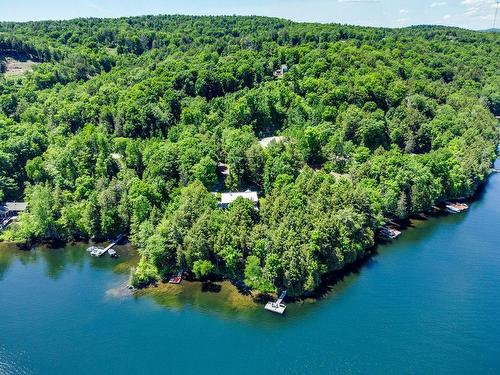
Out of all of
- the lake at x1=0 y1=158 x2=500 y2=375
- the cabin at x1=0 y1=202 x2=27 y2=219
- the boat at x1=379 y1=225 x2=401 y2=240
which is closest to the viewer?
the lake at x1=0 y1=158 x2=500 y2=375

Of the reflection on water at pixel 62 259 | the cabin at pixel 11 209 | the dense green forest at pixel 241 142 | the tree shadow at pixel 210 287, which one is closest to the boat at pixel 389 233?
the dense green forest at pixel 241 142

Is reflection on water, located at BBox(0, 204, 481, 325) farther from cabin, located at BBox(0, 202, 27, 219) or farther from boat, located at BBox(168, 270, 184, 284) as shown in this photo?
cabin, located at BBox(0, 202, 27, 219)

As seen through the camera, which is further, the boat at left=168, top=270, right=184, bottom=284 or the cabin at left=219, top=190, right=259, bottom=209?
the cabin at left=219, top=190, right=259, bottom=209

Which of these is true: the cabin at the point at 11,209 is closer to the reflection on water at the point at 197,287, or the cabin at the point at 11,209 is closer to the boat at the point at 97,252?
the reflection on water at the point at 197,287

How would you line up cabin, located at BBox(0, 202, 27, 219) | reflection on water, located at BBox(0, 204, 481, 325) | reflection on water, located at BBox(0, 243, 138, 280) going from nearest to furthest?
reflection on water, located at BBox(0, 204, 481, 325) < reflection on water, located at BBox(0, 243, 138, 280) < cabin, located at BBox(0, 202, 27, 219)

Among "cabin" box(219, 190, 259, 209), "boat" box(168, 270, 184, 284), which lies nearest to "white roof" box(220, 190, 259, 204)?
"cabin" box(219, 190, 259, 209)

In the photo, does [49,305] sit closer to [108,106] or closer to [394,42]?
[108,106]
